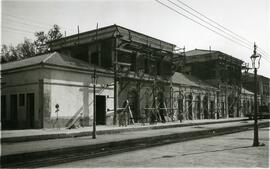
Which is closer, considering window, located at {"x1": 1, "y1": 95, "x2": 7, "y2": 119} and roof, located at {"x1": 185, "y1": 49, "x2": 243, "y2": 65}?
window, located at {"x1": 1, "y1": 95, "x2": 7, "y2": 119}

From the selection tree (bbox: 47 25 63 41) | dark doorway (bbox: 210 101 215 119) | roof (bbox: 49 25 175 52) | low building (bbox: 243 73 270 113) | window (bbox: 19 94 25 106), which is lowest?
dark doorway (bbox: 210 101 215 119)

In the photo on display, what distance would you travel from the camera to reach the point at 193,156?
9.32 m

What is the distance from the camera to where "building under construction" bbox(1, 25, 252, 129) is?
20.0 m

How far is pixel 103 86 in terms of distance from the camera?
23.5m

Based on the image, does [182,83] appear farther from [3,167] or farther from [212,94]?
[3,167]

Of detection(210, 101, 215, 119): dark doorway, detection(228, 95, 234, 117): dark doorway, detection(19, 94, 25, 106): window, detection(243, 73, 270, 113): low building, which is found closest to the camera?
detection(19, 94, 25, 106): window

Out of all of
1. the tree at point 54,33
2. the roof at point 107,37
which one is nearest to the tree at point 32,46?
the tree at point 54,33

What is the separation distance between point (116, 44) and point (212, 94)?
746 inches

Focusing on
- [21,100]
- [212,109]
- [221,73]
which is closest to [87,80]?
[21,100]

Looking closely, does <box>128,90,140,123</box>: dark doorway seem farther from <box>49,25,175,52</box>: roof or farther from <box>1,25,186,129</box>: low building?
<box>49,25,175,52</box>: roof

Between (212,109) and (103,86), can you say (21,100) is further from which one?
(212,109)

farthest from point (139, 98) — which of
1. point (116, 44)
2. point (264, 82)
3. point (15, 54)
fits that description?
point (264, 82)

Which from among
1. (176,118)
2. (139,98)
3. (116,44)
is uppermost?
(116,44)

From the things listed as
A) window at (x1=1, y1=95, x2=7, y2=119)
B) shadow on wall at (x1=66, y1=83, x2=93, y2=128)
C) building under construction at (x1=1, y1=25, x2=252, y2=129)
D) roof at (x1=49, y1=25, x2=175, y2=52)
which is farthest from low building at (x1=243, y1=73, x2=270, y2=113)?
window at (x1=1, y1=95, x2=7, y2=119)
